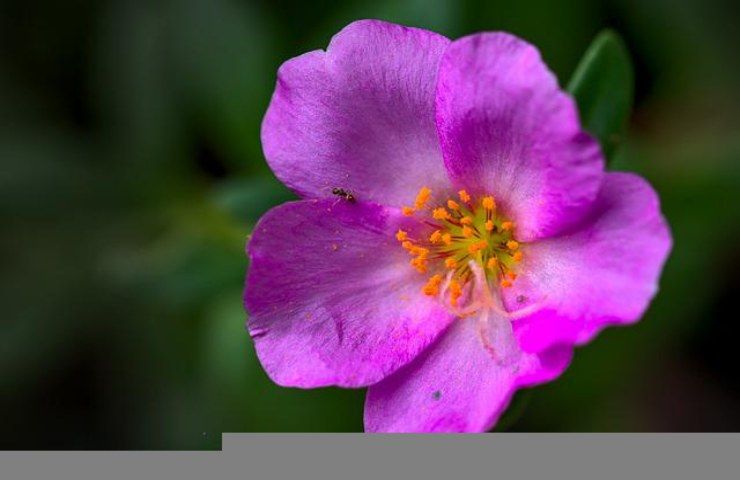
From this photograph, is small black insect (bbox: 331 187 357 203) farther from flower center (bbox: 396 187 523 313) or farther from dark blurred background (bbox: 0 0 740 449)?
dark blurred background (bbox: 0 0 740 449)

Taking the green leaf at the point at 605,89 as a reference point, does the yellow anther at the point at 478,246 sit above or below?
below

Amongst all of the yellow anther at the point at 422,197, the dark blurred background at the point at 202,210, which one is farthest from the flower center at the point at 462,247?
the dark blurred background at the point at 202,210

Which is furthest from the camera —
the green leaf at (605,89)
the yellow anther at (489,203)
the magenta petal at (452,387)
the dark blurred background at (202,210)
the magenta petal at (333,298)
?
the dark blurred background at (202,210)

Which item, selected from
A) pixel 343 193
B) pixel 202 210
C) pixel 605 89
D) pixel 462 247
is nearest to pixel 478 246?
pixel 462 247

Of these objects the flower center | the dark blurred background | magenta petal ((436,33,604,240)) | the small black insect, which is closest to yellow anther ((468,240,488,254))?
the flower center

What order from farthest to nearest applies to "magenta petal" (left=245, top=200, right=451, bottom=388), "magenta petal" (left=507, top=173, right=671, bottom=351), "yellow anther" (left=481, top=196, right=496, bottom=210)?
"yellow anther" (left=481, top=196, right=496, bottom=210) < "magenta petal" (left=245, top=200, right=451, bottom=388) < "magenta petal" (left=507, top=173, right=671, bottom=351)

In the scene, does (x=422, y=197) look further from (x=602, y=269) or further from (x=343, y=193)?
(x=602, y=269)

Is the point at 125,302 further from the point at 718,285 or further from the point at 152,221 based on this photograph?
the point at 718,285

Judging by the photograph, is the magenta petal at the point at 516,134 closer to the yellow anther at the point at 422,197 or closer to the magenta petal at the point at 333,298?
the yellow anther at the point at 422,197

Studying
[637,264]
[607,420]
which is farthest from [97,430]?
[637,264]
